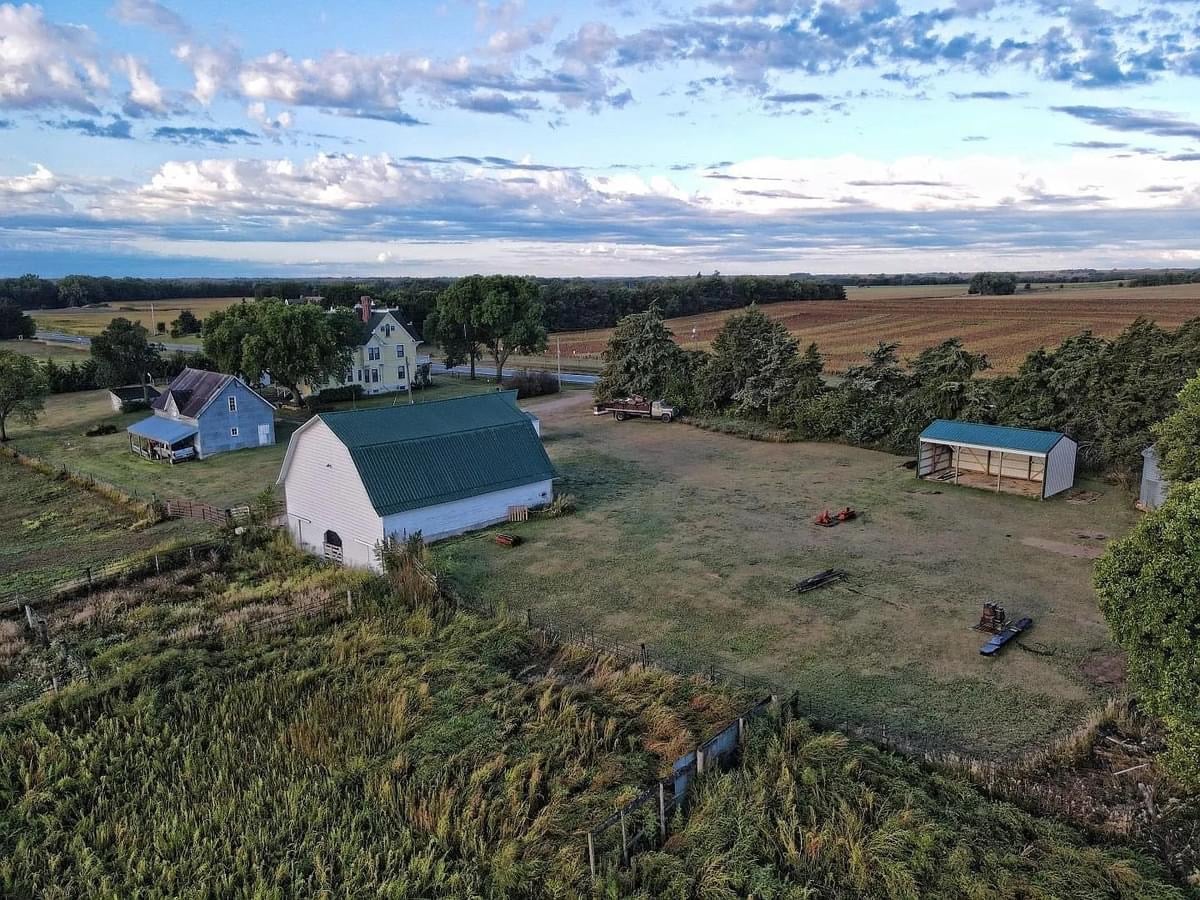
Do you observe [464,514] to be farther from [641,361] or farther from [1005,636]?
[641,361]

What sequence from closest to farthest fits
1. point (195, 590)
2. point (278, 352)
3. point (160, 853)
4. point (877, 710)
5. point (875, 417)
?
point (160, 853), point (877, 710), point (195, 590), point (875, 417), point (278, 352)

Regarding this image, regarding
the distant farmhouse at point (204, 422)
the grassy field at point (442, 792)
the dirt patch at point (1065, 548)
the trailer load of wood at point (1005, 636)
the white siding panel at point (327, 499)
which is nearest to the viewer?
the grassy field at point (442, 792)

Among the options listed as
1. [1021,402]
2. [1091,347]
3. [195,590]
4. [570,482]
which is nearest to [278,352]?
[570,482]

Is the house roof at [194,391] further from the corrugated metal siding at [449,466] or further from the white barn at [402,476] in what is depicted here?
the corrugated metal siding at [449,466]

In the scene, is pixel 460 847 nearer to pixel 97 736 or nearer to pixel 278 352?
pixel 97 736

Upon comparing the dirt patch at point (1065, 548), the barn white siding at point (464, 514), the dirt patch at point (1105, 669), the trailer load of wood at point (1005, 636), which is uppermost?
the barn white siding at point (464, 514)

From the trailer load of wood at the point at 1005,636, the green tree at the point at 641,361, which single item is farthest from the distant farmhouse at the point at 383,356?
the trailer load of wood at the point at 1005,636
